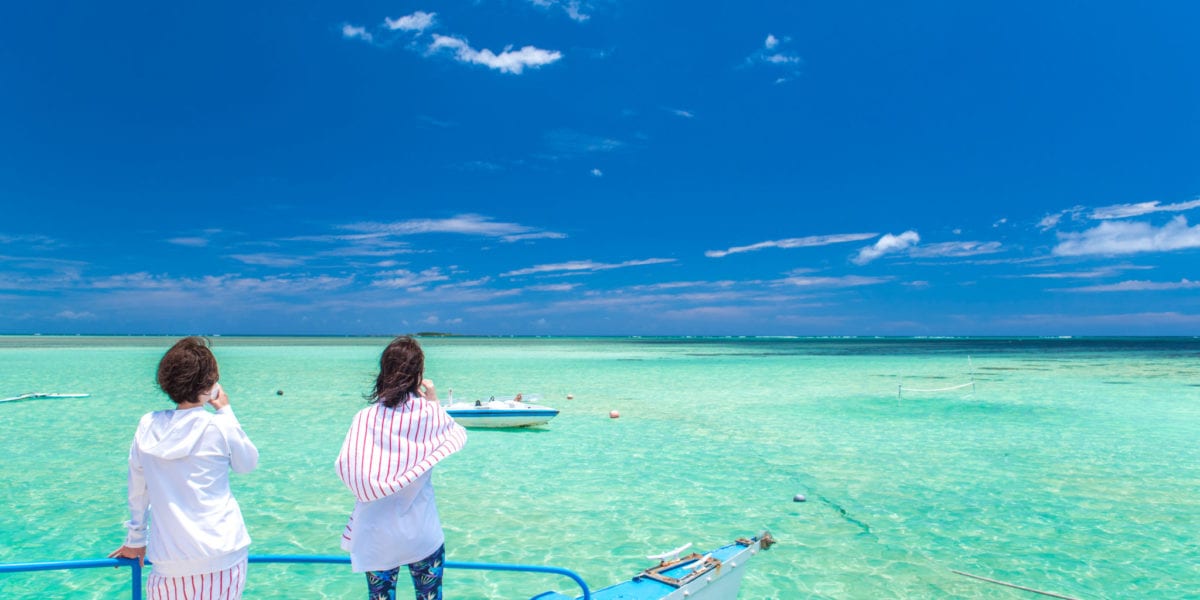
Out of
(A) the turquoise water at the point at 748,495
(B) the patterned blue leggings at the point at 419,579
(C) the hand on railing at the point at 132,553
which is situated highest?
(C) the hand on railing at the point at 132,553

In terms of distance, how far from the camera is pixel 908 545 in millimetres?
9539

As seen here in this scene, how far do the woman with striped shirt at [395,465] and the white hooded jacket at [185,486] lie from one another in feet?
1.82

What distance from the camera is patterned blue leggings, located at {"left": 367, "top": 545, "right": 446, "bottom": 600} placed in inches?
147

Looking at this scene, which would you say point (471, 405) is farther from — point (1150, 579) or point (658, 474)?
point (1150, 579)

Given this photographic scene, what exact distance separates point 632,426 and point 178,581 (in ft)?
58.0

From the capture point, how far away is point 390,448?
3.52 meters

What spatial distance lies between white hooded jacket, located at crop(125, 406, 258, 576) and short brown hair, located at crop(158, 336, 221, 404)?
0.31 ft

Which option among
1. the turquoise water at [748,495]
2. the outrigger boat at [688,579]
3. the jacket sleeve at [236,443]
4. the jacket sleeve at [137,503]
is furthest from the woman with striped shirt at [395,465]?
the turquoise water at [748,495]

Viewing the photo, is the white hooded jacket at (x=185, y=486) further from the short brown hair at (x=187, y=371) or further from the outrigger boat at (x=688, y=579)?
the outrigger boat at (x=688, y=579)

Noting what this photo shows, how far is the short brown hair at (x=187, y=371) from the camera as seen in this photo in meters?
3.24

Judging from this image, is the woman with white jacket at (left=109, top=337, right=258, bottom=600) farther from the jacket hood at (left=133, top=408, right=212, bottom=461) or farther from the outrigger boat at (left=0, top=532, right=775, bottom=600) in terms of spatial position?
the outrigger boat at (left=0, top=532, right=775, bottom=600)

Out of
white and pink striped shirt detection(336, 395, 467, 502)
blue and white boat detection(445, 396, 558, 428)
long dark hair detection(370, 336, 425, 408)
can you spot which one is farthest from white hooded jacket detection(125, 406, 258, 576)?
blue and white boat detection(445, 396, 558, 428)

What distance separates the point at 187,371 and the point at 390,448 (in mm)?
1004

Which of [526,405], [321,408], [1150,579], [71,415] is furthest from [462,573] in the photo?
[71,415]
